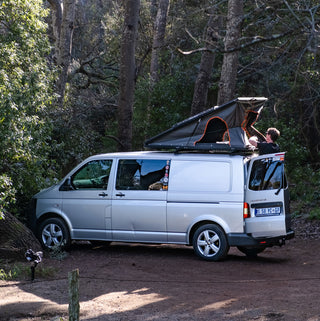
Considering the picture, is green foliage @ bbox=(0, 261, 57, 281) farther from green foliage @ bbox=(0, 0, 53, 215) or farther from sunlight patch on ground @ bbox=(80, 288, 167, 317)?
sunlight patch on ground @ bbox=(80, 288, 167, 317)

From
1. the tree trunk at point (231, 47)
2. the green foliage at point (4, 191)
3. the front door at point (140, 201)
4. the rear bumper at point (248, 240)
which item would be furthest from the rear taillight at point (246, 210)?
the tree trunk at point (231, 47)

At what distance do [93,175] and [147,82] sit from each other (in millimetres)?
12130

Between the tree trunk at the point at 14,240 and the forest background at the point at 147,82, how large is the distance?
640 millimetres

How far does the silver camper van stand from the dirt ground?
18.5 inches

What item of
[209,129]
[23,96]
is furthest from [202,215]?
[23,96]

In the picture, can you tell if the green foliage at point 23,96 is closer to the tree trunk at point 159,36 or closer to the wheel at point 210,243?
the wheel at point 210,243

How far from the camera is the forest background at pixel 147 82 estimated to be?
11.7 m

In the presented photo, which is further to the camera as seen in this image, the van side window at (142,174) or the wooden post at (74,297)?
the van side window at (142,174)

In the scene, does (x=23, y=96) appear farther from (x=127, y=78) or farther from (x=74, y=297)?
(x=127, y=78)

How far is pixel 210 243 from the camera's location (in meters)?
10.6

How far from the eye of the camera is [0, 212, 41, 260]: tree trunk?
10508 millimetres

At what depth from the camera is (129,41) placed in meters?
17.5

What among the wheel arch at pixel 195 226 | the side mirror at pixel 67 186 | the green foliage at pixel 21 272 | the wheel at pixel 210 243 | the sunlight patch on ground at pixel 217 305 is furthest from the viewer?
the side mirror at pixel 67 186

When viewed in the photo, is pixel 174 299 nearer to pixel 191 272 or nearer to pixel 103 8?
pixel 191 272
